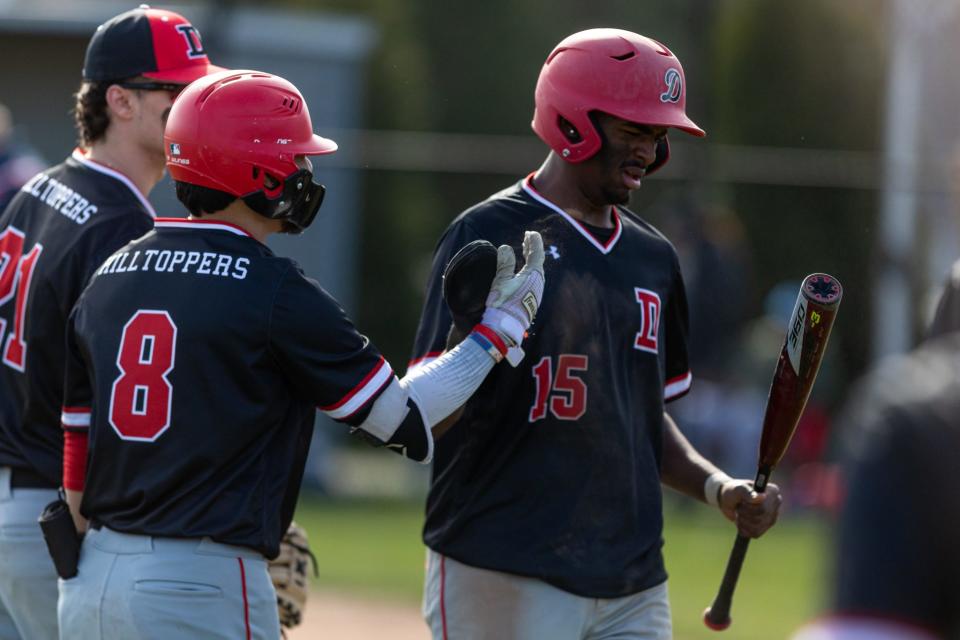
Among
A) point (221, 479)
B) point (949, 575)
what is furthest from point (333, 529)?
point (949, 575)

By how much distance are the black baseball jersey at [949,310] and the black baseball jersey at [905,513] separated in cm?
203

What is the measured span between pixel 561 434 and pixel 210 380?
96 cm

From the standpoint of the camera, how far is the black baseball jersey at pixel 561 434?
12.1 ft

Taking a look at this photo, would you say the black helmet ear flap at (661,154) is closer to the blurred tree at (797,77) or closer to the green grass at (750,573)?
the green grass at (750,573)

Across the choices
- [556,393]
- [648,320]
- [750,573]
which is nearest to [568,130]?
[648,320]

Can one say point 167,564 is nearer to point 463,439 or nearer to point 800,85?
point 463,439

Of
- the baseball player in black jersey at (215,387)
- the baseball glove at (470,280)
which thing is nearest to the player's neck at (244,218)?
the baseball player in black jersey at (215,387)

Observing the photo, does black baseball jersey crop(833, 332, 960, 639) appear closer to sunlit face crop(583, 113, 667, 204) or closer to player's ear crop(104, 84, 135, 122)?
sunlit face crop(583, 113, 667, 204)

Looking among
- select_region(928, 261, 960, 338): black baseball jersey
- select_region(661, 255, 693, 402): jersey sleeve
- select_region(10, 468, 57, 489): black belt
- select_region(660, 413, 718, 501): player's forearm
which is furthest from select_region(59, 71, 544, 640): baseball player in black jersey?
select_region(928, 261, 960, 338): black baseball jersey

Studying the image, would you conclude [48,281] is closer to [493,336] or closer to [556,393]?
[493,336]

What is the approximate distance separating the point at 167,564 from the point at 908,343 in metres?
9.36

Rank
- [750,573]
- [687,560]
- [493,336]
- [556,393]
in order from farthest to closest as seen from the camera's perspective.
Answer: [687,560] < [750,573] < [556,393] < [493,336]

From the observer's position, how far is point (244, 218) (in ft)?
11.0

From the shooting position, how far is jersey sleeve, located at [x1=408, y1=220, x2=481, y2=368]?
12.2ft
